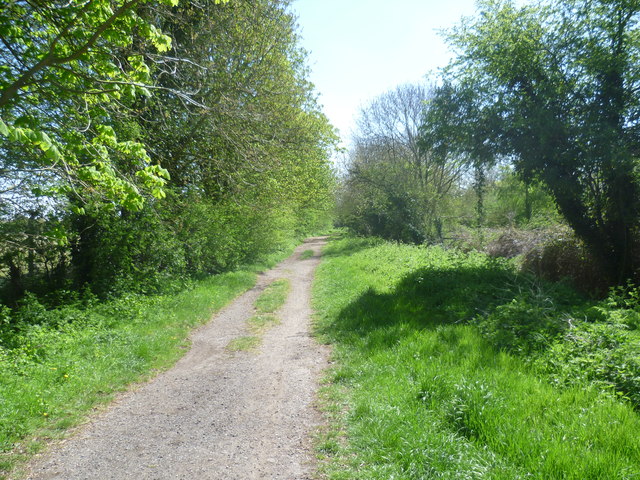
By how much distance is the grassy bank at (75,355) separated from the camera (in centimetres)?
434

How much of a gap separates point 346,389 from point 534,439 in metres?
2.55

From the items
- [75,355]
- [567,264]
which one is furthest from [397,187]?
[75,355]

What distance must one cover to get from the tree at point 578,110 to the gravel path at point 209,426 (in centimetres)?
798

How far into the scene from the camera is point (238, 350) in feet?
24.4

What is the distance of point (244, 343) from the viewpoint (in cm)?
782

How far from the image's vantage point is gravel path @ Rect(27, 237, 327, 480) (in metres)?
3.65

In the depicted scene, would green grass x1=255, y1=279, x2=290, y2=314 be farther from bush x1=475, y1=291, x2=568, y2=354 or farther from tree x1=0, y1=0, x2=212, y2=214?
bush x1=475, y1=291, x2=568, y2=354

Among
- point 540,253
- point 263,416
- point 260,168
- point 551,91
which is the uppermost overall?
point 551,91

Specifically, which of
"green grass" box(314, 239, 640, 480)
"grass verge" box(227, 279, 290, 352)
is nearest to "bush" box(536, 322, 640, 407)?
"green grass" box(314, 239, 640, 480)

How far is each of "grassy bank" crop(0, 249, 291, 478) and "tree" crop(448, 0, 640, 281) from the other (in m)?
10.1

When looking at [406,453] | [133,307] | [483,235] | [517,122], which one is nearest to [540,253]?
[517,122]

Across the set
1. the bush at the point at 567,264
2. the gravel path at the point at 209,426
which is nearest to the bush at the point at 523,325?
the gravel path at the point at 209,426

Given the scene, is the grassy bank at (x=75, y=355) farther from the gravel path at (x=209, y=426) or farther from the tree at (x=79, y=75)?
the tree at (x=79, y=75)

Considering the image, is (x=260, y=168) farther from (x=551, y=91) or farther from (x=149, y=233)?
(x=551, y=91)
